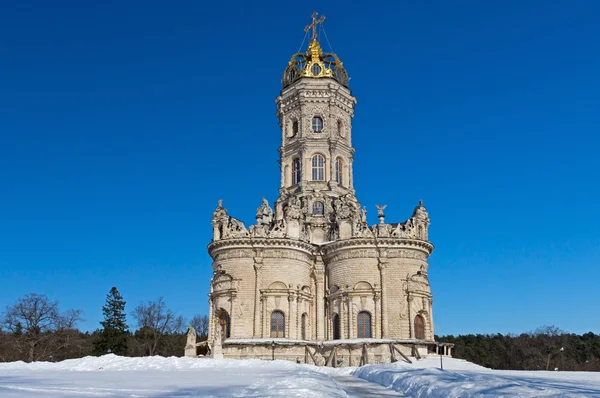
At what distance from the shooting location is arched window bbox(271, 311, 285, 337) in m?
42.2

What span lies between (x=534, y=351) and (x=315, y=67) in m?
45.5

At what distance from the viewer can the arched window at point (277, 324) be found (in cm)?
4225

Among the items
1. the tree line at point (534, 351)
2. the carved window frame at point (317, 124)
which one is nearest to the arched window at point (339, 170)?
the carved window frame at point (317, 124)

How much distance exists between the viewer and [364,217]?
46.8 m

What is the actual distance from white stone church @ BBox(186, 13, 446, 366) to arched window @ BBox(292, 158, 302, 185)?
12.2 feet

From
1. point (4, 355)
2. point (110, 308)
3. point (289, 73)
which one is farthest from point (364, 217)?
point (110, 308)

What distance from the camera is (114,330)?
2689 inches

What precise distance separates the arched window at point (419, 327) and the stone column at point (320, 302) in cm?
702

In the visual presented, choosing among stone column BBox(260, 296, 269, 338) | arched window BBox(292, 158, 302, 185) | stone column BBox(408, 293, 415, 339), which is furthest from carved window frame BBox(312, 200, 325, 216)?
stone column BBox(408, 293, 415, 339)

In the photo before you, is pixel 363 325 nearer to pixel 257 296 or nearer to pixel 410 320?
pixel 410 320

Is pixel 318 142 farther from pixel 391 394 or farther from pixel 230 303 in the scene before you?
pixel 391 394

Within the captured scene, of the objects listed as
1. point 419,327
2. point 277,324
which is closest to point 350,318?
point 419,327

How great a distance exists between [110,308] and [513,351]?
170 ft

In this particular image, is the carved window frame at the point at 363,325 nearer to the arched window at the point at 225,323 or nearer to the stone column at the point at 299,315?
the stone column at the point at 299,315
